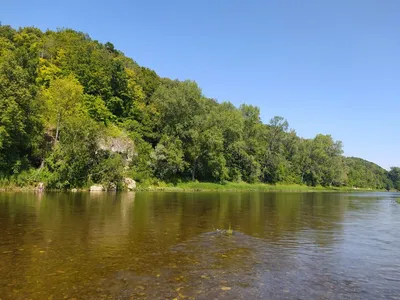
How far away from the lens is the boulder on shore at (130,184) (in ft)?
191

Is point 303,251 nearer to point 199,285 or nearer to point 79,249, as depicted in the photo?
point 199,285

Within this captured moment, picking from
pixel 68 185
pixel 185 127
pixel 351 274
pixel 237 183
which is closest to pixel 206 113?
pixel 185 127

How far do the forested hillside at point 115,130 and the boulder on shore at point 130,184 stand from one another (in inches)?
54.1

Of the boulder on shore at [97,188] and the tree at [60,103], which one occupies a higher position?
the tree at [60,103]

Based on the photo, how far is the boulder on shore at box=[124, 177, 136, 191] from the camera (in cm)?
5821

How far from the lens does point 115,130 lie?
6644 cm

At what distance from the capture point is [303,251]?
1359 cm

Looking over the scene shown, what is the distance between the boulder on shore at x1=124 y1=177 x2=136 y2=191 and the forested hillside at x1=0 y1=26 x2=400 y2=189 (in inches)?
54.1

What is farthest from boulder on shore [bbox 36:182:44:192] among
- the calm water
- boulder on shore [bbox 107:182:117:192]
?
the calm water

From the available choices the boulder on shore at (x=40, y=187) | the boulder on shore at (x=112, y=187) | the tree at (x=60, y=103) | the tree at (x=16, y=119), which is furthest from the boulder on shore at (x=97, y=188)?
the tree at (x=60, y=103)

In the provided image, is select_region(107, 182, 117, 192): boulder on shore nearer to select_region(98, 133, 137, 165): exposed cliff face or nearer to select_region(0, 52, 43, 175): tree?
select_region(98, 133, 137, 165): exposed cliff face

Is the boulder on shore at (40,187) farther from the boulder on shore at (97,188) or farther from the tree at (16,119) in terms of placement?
the boulder on shore at (97,188)

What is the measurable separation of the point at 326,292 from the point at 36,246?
36.3 ft

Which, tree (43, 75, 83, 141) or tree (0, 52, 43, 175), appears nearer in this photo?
tree (0, 52, 43, 175)
